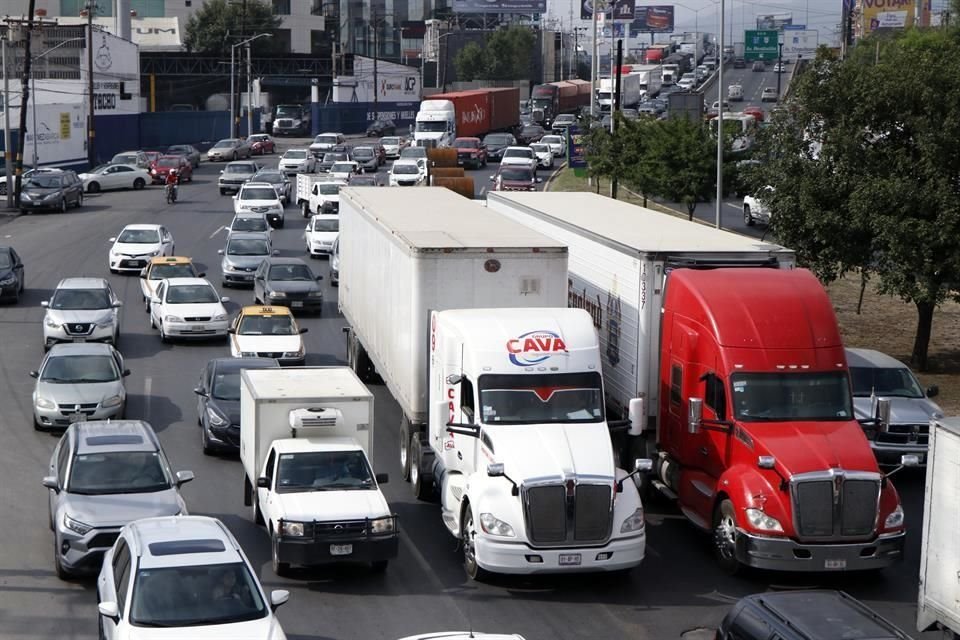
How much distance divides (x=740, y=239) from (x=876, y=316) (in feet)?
53.7

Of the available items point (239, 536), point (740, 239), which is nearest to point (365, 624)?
point (239, 536)

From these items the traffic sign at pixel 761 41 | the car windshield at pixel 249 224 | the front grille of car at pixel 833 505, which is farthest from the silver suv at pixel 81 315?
the traffic sign at pixel 761 41

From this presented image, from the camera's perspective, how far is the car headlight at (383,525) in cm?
1709

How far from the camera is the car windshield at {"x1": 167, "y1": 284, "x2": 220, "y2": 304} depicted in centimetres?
3253

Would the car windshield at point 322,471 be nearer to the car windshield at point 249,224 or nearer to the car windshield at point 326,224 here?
the car windshield at point 249,224

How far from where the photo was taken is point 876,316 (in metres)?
37.3

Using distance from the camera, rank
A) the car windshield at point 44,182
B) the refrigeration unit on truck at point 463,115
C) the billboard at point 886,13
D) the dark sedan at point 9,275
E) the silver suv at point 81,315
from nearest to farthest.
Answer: the silver suv at point 81,315
the dark sedan at point 9,275
the car windshield at point 44,182
the refrigeration unit on truck at point 463,115
the billboard at point 886,13

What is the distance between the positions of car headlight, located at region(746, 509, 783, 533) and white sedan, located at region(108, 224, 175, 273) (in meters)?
28.3

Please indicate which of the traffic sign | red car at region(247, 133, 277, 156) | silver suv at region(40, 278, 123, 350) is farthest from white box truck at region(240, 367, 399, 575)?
the traffic sign

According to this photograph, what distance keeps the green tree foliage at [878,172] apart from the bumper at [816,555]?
10.5 metres

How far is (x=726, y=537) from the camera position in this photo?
17812mm

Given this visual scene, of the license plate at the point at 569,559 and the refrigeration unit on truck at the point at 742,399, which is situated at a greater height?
the refrigeration unit on truck at the point at 742,399

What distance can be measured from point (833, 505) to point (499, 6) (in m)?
155

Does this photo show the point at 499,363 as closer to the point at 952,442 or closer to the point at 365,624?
the point at 365,624
